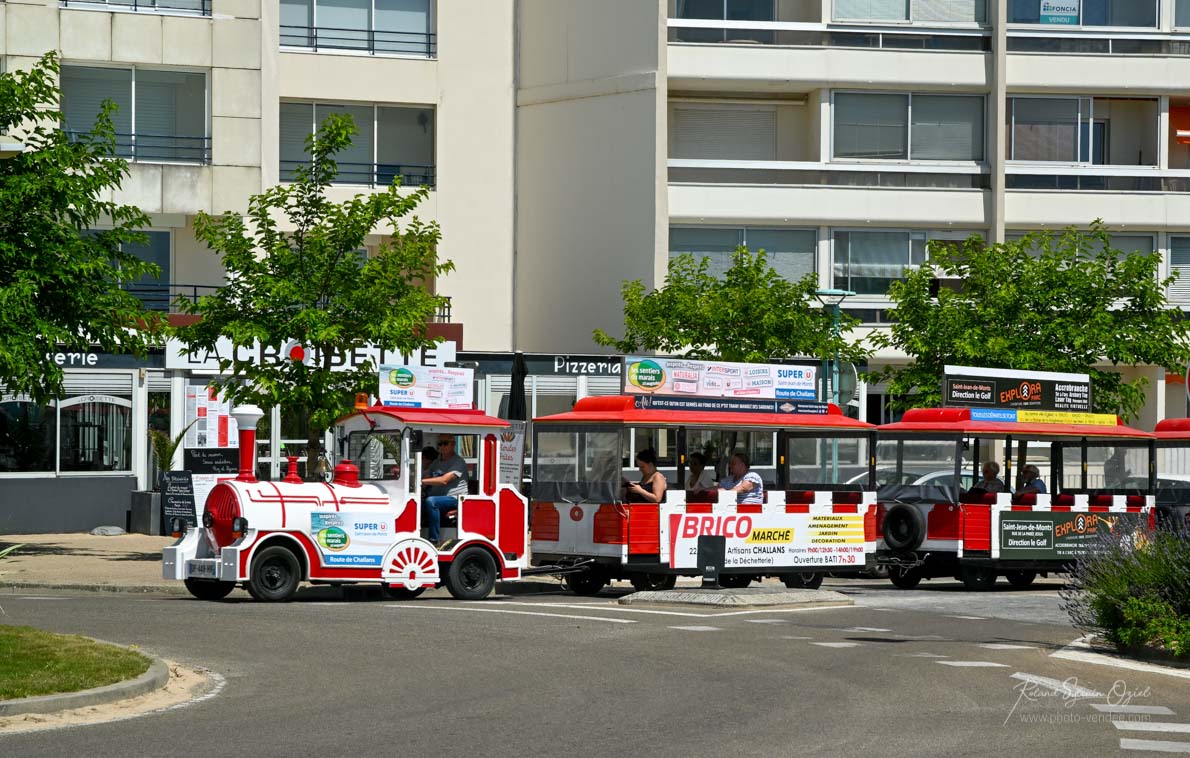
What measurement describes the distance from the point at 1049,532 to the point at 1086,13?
2231 centimetres

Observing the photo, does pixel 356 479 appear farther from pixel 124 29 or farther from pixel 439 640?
pixel 124 29

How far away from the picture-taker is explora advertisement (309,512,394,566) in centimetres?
1981

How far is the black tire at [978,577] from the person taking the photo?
24.9m

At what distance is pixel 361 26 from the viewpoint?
40781 mm

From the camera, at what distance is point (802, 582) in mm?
23500

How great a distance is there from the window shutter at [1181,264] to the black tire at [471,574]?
28.3m

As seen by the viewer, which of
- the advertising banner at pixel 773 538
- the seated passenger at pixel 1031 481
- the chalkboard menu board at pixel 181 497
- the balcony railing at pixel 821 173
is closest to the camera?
the advertising banner at pixel 773 538

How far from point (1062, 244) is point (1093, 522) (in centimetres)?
1322

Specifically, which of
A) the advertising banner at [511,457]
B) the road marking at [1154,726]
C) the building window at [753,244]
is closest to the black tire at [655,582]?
the advertising banner at [511,457]

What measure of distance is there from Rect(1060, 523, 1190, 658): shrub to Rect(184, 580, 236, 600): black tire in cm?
971

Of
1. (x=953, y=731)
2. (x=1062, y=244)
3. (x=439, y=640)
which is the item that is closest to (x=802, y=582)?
(x=439, y=640)

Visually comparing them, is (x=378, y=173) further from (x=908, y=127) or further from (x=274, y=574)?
(x=274, y=574)

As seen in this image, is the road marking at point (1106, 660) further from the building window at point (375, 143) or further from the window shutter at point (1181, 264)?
the window shutter at point (1181, 264)

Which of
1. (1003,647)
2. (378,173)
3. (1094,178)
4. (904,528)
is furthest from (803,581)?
(1094,178)
